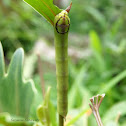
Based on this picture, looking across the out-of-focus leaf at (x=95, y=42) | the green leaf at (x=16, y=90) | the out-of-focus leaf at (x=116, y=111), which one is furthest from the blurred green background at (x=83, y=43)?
the green leaf at (x=16, y=90)

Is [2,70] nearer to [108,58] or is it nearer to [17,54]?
[17,54]

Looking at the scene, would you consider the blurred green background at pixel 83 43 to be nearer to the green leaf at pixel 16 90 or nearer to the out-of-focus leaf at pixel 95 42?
the out-of-focus leaf at pixel 95 42

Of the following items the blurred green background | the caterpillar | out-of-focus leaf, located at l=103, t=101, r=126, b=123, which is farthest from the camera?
the blurred green background

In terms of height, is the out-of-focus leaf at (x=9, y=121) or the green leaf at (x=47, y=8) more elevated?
the green leaf at (x=47, y=8)

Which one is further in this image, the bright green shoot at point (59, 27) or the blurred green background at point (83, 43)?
the blurred green background at point (83, 43)

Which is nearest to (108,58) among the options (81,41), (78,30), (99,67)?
(99,67)

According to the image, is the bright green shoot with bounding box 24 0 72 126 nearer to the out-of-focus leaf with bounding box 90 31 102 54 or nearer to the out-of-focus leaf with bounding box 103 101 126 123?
the out-of-focus leaf with bounding box 103 101 126 123

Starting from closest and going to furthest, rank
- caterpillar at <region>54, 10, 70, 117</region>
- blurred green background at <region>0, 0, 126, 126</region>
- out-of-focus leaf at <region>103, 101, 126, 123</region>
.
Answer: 1. caterpillar at <region>54, 10, 70, 117</region>
2. out-of-focus leaf at <region>103, 101, 126, 123</region>
3. blurred green background at <region>0, 0, 126, 126</region>

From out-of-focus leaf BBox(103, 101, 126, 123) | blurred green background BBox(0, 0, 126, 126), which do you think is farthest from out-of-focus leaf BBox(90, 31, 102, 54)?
out-of-focus leaf BBox(103, 101, 126, 123)
